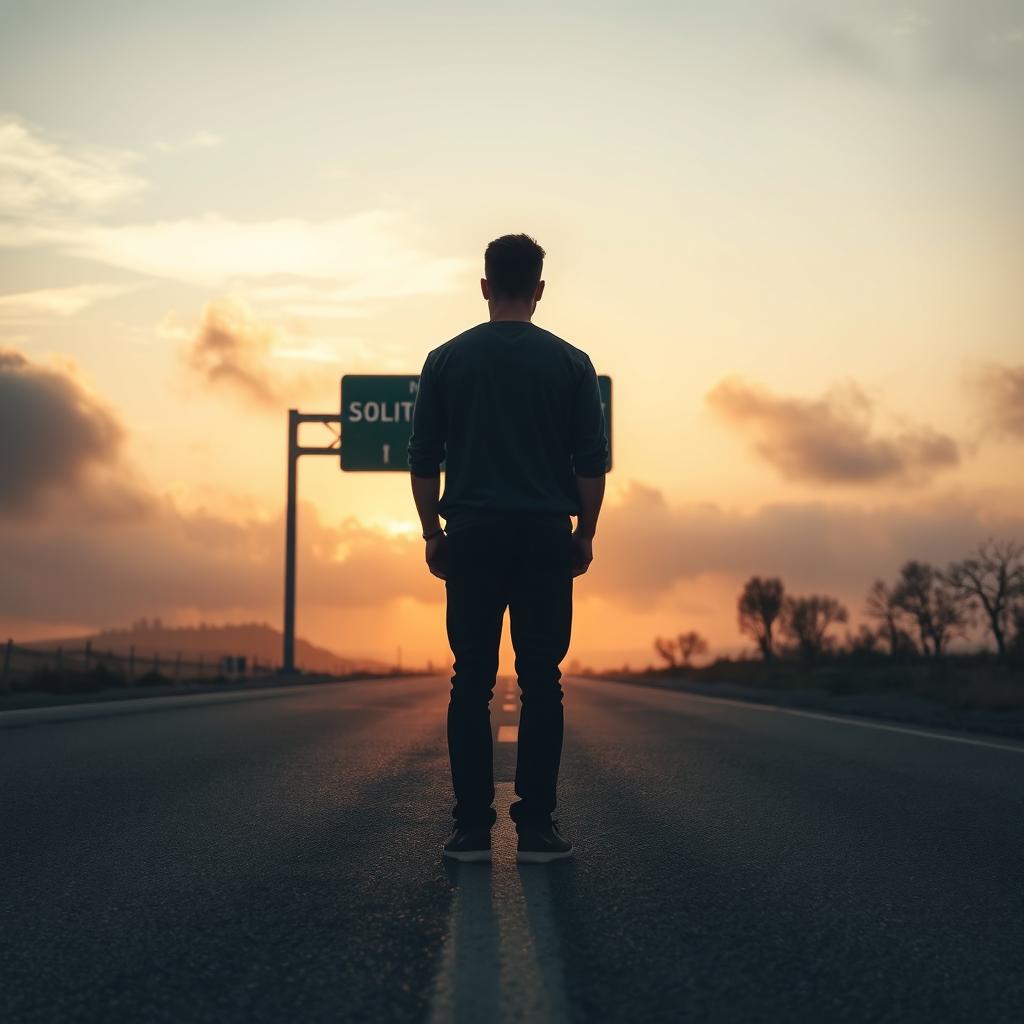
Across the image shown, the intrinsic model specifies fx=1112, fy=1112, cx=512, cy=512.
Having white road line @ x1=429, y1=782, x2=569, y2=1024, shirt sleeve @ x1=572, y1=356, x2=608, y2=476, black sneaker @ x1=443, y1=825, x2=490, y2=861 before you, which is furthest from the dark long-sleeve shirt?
white road line @ x1=429, y1=782, x2=569, y2=1024

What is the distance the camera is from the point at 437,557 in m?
3.84

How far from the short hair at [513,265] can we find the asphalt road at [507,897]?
77.7 inches

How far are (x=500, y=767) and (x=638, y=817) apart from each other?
196cm

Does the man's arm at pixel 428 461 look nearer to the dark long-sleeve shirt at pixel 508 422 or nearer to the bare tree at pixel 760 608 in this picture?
the dark long-sleeve shirt at pixel 508 422

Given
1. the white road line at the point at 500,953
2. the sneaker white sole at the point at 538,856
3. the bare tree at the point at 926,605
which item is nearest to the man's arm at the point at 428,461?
the sneaker white sole at the point at 538,856

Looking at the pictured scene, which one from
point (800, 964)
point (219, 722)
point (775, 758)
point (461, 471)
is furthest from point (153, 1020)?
point (219, 722)

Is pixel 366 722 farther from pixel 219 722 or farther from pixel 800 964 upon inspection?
pixel 800 964

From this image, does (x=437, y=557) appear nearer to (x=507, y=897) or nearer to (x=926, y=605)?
(x=507, y=897)

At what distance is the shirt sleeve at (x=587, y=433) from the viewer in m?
3.96

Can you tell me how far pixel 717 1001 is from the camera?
2.19 m

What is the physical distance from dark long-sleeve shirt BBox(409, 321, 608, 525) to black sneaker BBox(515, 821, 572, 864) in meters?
1.06

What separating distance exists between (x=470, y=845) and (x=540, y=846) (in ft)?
0.75

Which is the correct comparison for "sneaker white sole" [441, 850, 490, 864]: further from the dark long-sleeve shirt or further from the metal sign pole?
the metal sign pole

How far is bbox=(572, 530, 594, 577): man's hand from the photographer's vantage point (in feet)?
12.8
